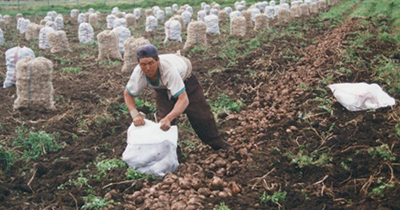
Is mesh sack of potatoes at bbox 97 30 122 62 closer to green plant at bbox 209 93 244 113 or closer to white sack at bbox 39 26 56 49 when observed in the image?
white sack at bbox 39 26 56 49

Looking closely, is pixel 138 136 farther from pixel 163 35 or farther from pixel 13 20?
pixel 13 20

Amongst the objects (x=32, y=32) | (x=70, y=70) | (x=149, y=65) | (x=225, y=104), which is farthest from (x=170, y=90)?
(x=32, y=32)

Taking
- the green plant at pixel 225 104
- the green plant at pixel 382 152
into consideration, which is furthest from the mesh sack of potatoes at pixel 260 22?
the green plant at pixel 382 152

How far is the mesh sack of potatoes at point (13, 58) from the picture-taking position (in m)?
7.81

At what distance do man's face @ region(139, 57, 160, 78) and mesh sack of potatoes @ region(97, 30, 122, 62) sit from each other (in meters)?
6.68

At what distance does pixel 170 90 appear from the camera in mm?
4055

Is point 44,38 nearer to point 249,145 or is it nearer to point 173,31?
point 173,31

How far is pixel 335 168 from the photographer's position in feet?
13.3

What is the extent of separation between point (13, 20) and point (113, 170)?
64.7 ft

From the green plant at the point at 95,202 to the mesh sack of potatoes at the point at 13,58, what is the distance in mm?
4596

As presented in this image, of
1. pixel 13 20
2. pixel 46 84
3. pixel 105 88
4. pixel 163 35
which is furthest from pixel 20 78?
pixel 13 20

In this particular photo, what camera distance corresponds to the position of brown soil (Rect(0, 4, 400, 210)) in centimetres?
376

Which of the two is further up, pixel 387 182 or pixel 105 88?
pixel 387 182

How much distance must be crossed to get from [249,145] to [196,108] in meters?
0.80
